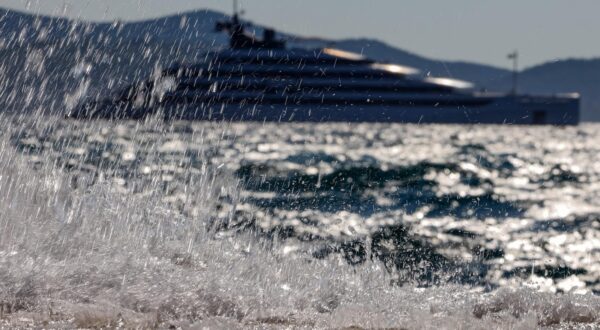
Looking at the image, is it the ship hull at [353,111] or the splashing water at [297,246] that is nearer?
the splashing water at [297,246]

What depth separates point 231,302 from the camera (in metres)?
5.00

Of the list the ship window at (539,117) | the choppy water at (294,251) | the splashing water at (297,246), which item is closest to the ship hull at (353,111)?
the ship window at (539,117)

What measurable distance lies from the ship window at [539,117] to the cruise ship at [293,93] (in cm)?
431

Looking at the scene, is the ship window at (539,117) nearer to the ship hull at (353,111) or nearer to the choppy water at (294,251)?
the ship hull at (353,111)

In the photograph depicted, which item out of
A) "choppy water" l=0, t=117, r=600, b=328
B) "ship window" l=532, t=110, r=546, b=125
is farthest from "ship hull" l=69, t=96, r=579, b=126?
"choppy water" l=0, t=117, r=600, b=328

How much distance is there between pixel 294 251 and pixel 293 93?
67198 millimetres

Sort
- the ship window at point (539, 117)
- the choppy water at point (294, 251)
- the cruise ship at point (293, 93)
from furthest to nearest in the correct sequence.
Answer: the ship window at point (539, 117) → the cruise ship at point (293, 93) → the choppy water at point (294, 251)

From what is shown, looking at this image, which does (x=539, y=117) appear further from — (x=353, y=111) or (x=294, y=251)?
(x=294, y=251)

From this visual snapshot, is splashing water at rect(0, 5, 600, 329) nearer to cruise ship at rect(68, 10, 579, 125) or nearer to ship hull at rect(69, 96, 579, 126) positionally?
cruise ship at rect(68, 10, 579, 125)

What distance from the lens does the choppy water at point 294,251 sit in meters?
4.87

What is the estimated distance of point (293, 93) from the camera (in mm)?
79875

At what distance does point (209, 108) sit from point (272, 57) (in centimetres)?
737

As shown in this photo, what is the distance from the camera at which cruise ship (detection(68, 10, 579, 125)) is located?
79.3 metres

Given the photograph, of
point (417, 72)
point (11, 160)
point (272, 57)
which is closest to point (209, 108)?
point (272, 57)
